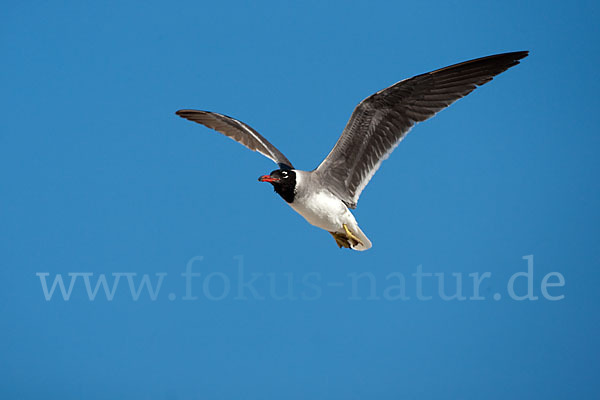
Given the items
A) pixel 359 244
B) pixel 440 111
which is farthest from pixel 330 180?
pixel 440 111

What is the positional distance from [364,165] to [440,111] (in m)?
0.83

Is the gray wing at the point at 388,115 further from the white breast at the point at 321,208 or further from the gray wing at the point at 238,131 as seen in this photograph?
the gray wing at the point at 238,131

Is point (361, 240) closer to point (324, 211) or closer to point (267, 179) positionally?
point (324, 211)

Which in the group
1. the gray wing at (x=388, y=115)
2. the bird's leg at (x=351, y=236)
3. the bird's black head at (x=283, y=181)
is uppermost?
the gray wing at (x=388, y=115)

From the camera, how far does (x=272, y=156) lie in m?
6.04

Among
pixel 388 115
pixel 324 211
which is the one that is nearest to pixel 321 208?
pixel 324 211

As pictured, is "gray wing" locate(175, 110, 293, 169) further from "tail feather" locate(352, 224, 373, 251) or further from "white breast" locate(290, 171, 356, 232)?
"tail feather" locate(352, 224, 373, 251)

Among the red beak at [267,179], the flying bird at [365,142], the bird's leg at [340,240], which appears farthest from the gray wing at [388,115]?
the red beak at [267,179]

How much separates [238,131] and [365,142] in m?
1.66

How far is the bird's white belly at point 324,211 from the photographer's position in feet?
17.4

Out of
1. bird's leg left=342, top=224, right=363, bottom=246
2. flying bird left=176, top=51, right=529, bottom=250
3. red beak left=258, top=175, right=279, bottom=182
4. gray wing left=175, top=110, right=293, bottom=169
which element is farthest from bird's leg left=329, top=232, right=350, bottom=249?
red beak left=258, top=175, right=279, bottom=182

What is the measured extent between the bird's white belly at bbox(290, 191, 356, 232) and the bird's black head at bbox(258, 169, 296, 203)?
0.10 meters

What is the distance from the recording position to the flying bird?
5039mm

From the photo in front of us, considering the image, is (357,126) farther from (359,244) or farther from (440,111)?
(359,244)
